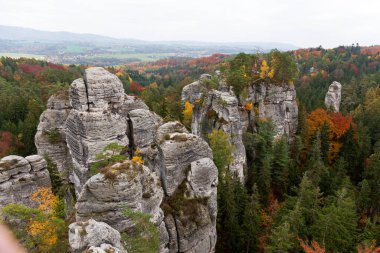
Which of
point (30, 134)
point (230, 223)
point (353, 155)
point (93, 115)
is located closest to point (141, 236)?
point (93, 115)

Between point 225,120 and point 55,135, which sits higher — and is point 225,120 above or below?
above

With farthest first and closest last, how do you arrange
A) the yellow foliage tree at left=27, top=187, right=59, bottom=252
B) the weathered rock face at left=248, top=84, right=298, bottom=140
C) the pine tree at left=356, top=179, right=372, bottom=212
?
1. the weathered rock face at left=248, top=84, right=298, bottom=140
2. the pine tree at left=356, top=179, right=372, bottom=212
3. the yellow foliage tree at left=27, top=187, right=59, bottom=252

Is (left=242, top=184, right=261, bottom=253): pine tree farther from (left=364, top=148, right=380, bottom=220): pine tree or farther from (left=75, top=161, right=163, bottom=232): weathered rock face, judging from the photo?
(left=364, top=148, right=380, bottom=220): pine tree

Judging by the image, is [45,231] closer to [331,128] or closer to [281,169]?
[281,169]

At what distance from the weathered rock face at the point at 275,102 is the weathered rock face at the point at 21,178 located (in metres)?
32.3

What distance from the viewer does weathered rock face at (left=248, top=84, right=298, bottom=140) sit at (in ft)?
164

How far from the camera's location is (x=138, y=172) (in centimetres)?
2208

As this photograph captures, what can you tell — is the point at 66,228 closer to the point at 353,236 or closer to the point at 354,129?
the point at 353,236

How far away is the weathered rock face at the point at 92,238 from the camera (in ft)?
49.3

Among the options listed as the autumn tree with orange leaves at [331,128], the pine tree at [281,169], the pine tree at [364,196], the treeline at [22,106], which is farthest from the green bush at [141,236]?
the treeline at [22,106]

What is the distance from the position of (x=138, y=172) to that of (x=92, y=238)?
24.0 feet

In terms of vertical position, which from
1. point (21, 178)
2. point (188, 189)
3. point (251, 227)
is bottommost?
point (251, 227)

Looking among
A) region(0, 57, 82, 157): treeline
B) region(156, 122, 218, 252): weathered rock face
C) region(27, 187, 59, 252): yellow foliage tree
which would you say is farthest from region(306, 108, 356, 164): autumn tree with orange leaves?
region(0, 57, 82, 157): treeline

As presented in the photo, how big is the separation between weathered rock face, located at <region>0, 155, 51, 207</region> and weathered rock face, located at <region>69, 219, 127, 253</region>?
62.0 feet
